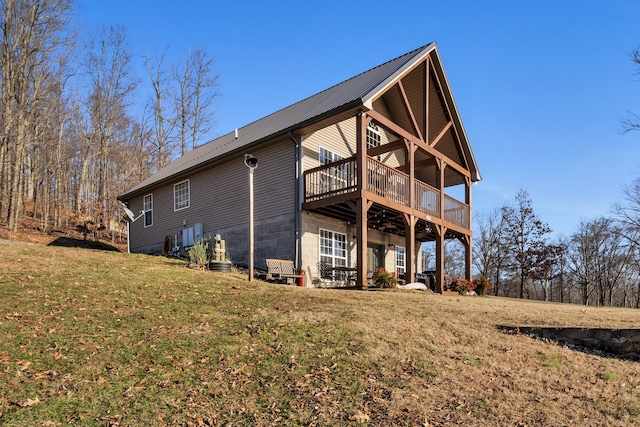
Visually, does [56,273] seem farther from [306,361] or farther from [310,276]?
[310,276]

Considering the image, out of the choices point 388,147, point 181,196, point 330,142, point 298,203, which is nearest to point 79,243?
point 181,196

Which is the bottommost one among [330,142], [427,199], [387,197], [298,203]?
[298,203]

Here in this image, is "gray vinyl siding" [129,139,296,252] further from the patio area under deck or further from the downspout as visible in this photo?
the patio area under deck

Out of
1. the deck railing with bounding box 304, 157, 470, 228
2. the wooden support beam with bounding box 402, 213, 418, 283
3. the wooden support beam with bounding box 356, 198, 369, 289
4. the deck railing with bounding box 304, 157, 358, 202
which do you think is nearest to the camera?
the wooden support beam with bounding box 356, 198, 369, 289

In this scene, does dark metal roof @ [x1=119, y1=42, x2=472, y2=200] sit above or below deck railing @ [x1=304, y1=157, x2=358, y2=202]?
above

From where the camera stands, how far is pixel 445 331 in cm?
786

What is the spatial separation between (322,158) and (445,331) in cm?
956

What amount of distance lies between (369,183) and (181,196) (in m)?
8.81

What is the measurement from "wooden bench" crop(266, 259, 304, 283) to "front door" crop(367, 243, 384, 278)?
5.27 metres

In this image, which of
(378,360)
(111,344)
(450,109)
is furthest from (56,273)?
(450,109)

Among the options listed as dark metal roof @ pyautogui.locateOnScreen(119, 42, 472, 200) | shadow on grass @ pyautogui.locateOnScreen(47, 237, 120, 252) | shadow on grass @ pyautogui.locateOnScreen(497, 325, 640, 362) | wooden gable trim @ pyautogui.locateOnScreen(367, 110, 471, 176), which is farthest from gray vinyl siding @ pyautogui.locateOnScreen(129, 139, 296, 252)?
shadow on grass @ pyautogui.locateOnScreen(497, 325, 640, 362)

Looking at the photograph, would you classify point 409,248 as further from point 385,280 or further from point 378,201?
point 378,201

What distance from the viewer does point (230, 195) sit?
17.1 m

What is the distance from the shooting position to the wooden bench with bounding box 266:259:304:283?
13.6 m
